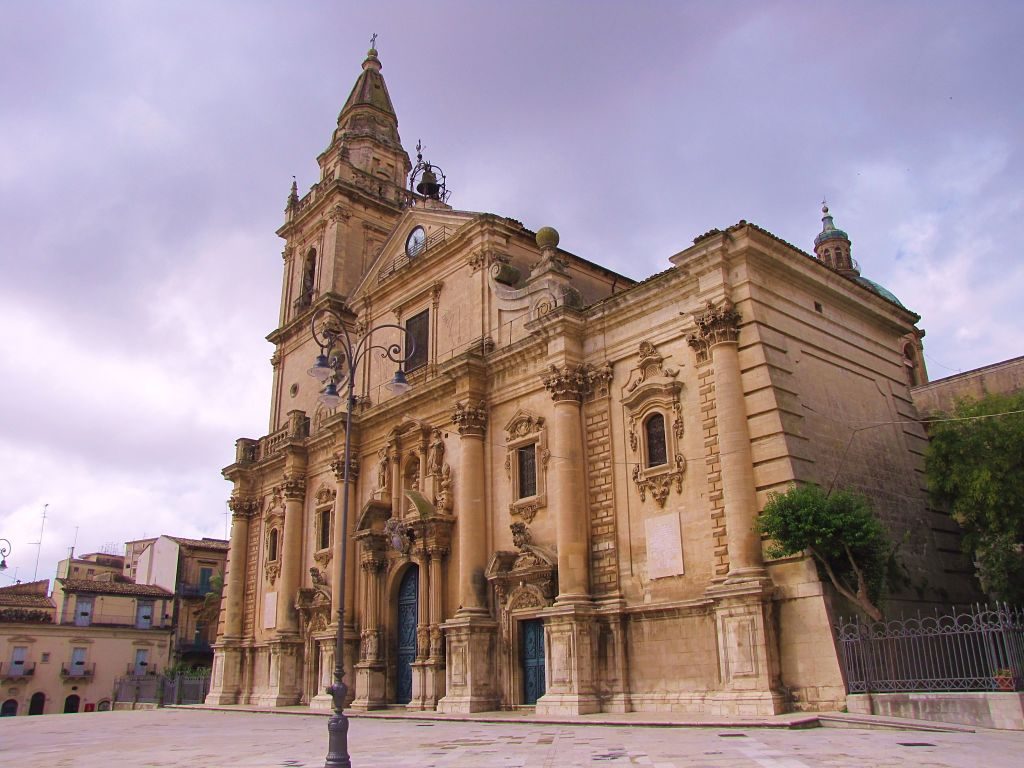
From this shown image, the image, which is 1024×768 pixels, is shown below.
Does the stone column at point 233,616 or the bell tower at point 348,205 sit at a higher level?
the bell tower at point 348,205

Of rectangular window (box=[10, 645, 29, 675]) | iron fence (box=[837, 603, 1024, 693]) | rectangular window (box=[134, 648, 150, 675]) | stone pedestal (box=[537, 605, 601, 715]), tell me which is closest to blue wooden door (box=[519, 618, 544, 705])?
stone pedestal (box=[537, 605, 601, 715])

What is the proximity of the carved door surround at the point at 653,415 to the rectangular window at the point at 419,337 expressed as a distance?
28.5 feet

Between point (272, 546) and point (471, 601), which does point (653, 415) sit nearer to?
point (471, 601)

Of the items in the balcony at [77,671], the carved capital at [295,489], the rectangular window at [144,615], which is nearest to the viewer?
the carved capital at [295,489]

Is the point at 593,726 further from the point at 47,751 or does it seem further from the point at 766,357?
the point at 47,751

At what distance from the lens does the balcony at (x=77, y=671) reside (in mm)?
44819

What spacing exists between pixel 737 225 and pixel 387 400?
502 inches


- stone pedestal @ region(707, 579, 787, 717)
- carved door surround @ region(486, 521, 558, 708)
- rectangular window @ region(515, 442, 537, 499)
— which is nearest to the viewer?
stone pedestal @ region(707, 579, 787, 717)

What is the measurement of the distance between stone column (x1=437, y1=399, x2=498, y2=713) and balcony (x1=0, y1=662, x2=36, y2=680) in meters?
31.8

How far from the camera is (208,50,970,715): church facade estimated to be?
1670cm

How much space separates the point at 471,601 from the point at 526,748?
31.0ft

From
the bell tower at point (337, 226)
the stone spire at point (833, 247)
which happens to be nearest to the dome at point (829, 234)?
the stone spire at point (833, 247)

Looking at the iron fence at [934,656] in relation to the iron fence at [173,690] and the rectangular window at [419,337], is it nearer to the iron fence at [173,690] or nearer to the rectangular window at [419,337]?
the rectangular window at [419,337]

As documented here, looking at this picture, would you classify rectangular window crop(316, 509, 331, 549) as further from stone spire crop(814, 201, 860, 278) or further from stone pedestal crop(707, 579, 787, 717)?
→ stone spire crop(814, 201, 860, 278)
